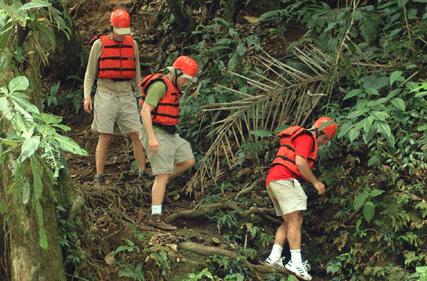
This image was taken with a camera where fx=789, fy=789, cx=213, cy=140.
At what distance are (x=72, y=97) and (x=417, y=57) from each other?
4.58m

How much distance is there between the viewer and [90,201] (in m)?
8.01

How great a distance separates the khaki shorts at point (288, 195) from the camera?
24.7 ft

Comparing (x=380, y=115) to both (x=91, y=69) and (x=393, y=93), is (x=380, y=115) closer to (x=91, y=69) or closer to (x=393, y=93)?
(x=393, y=93)

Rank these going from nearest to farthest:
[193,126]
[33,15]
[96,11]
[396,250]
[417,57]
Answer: [33,15] < [396,250] < [417,57] < [193,126] < [96,11]

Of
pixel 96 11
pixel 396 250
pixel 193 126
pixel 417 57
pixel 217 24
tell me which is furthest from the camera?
pixel 96 11

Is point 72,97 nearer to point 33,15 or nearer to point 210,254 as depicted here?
point 210,254

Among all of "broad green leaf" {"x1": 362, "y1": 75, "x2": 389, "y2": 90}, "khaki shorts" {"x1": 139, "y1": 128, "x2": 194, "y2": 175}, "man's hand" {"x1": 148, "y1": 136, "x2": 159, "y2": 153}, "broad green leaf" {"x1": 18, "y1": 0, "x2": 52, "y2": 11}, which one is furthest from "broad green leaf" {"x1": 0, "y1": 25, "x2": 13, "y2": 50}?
"broad green leaf" {"x1": 362, "y1": 75, "x2": 389, "y2": 90}

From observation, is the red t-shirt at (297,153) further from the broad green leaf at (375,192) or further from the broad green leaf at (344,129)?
the broad green leaf at (375,192)

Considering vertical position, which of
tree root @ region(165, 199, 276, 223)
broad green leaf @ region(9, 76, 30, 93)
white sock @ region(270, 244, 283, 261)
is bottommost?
white sock @ region(270, 244, 283, 261)

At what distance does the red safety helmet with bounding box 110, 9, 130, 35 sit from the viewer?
799 centimetres

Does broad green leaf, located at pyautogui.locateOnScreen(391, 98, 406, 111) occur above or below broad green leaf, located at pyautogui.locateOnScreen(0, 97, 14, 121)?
below

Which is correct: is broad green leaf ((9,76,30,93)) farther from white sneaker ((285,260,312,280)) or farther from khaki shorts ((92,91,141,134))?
white sneaker ((285,260,312,280))

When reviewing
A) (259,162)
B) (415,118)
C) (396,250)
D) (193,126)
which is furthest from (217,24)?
(396,250)

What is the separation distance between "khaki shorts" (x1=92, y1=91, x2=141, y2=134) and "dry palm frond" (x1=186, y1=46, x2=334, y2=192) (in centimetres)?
89
